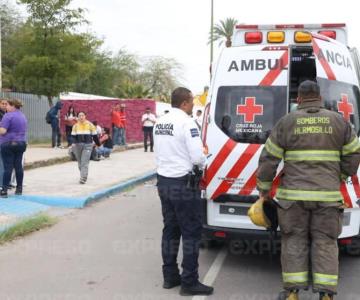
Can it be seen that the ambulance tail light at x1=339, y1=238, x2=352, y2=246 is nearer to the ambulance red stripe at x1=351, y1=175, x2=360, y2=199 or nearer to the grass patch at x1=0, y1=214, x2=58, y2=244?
the ambulance red stripe at x1=351, y1=175, x2=360, y2=199

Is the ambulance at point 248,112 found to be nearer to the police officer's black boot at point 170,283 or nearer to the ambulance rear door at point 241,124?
the ambulance rear door at point 241,124

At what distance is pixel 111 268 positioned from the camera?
6.02 metres

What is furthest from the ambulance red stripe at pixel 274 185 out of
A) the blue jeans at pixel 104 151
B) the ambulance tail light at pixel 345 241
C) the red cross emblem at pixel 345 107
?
the blue jeans at pixel 104 151

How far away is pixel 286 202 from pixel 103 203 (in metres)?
6.10

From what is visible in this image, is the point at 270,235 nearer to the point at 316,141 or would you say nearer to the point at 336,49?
the point at 316,141

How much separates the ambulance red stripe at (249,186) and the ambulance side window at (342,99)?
108 centimetres

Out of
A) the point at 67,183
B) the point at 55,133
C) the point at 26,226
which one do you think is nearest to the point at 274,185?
the point at 26,226

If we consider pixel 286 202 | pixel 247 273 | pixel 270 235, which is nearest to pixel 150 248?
pixel 247 273

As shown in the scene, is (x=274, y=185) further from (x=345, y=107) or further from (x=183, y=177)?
(x=345, y=107)

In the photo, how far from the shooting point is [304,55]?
5934mm

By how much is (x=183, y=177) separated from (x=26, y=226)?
348cm

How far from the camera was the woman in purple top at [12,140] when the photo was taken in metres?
9.60

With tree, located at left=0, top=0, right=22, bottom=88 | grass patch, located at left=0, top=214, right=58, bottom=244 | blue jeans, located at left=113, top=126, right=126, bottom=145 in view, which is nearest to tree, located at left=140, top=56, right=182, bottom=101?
tree, located at left=0, top=0, right=22, bottom=88

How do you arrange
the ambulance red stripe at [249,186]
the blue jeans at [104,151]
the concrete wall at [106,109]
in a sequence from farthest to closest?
1. the concrete wall at [106,109]
2. the blue jeans at [104,151]
3. the ambulance red stripe at [249,186]
